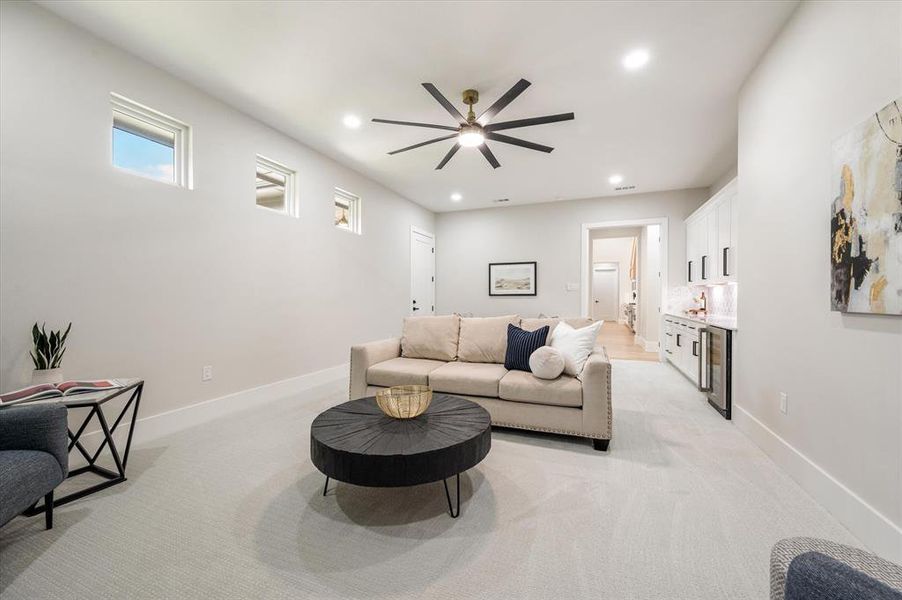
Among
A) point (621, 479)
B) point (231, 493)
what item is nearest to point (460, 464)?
point (621, 479)

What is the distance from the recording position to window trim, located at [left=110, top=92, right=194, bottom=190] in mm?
2697

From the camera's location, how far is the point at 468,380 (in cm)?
290

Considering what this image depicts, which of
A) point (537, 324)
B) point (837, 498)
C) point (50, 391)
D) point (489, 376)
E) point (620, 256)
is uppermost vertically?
point (620, 256)

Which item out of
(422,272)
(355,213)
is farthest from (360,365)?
(422,272)

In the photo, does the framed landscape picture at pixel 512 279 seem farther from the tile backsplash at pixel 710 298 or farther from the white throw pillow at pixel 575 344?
the white throw pillow at pixel 575 344

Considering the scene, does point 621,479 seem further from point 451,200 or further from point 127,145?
point 451,200

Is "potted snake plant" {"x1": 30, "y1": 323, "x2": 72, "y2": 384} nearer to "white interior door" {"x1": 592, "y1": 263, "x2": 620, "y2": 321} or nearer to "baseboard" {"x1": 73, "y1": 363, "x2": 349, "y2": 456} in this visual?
"baseboard" {"x1": 73, "y1": 363, "x2": 349, "y2": 456}

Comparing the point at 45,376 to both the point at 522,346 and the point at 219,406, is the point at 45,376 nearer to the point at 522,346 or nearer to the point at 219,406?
the point at 219,406

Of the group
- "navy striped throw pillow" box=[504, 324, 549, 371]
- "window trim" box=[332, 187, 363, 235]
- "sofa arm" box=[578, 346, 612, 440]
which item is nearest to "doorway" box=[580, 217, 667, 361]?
"navy striped throw pillow" box=[504, 324, 549, 371]

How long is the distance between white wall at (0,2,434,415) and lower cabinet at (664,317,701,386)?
441 centimetres

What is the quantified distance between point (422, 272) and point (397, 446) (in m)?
5.48

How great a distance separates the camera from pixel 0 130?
2.12 m

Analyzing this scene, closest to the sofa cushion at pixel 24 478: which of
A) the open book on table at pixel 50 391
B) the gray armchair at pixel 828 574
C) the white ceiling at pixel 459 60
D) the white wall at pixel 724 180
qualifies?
the open book on table at pixel 50 391

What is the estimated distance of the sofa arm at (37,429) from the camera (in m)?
1.57
